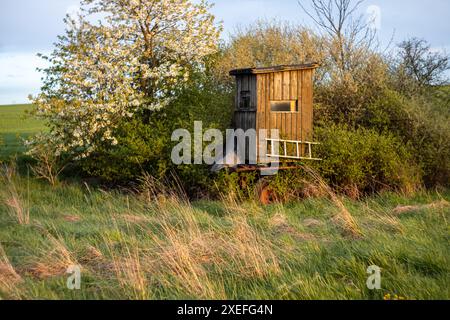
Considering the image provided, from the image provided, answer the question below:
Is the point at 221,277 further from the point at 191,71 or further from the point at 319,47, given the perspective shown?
Answer: the point at 319,47

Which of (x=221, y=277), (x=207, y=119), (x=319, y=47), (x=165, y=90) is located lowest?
(x=221, y=277)

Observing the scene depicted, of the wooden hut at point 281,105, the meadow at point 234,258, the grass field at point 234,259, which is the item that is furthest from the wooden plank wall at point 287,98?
the grass field at point 234,259

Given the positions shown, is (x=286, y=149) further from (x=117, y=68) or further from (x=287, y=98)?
(x=117, y=68)

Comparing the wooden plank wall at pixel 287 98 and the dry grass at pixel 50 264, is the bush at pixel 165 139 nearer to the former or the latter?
the wooden plank wall at pixel 287 98

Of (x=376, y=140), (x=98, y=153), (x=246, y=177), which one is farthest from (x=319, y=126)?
(x=98, y=153)

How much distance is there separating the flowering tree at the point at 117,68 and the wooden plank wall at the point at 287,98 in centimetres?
355

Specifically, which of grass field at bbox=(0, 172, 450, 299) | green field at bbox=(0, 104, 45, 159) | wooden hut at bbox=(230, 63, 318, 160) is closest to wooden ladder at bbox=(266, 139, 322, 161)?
wooden hut at bbox=(230, 63, 318, 160)

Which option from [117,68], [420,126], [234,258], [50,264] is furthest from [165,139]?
[234,258]

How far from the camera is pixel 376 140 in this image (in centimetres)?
1554

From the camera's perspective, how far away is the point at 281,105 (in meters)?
14.7

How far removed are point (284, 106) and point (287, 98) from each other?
25cm

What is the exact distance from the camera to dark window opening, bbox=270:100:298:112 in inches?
576

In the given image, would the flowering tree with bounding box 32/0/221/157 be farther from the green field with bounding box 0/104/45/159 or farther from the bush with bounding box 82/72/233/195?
the green field with bounding box 0/104/45/159

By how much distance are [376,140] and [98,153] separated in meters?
9.25
